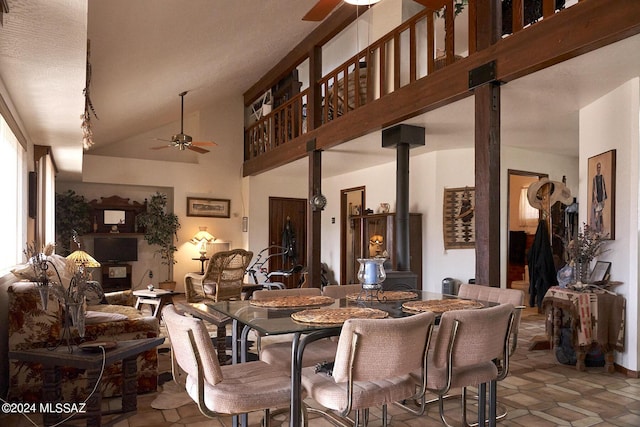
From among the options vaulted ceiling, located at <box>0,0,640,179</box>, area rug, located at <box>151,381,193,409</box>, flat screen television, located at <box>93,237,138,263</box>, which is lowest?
area rug, located at <box>151,381,193,409</box>

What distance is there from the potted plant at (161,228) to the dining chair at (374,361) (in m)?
7.66

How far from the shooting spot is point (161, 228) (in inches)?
361

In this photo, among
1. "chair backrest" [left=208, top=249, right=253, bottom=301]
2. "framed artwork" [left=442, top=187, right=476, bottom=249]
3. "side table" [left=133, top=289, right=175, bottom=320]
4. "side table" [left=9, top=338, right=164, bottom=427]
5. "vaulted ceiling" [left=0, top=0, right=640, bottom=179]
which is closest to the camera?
"vaulted ceiling" [left=0, top=0, right=640, bottom=179]

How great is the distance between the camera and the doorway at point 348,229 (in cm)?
869

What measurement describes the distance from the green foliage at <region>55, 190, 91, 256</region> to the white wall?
833 cm

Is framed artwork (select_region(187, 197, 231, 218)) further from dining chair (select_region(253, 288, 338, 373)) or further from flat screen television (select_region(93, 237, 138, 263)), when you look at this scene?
dining chair (select_region(253, 288, 338, 373))

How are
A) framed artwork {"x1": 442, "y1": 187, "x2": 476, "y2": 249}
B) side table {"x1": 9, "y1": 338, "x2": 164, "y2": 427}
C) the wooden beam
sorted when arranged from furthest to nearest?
framed artwork {"x1": 442, "y1": 187, "x2": 476, "y2": 249}
the wooden beam
side table {"x1": 9, "y1": 338, "x2": 164, "y2": 427}

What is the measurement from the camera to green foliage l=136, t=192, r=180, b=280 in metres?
9.12

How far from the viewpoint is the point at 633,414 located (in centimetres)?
310

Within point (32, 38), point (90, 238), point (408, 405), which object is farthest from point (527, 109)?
point (90, 238)

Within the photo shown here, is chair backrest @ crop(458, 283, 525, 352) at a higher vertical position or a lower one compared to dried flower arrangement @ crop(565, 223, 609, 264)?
lower

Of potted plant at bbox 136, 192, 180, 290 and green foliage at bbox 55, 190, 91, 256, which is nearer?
green foliage at bbox 55, 190, 91, 256

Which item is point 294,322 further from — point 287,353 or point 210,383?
point 287,353

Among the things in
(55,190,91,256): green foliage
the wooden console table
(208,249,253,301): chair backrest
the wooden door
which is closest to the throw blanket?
the wooden console table
